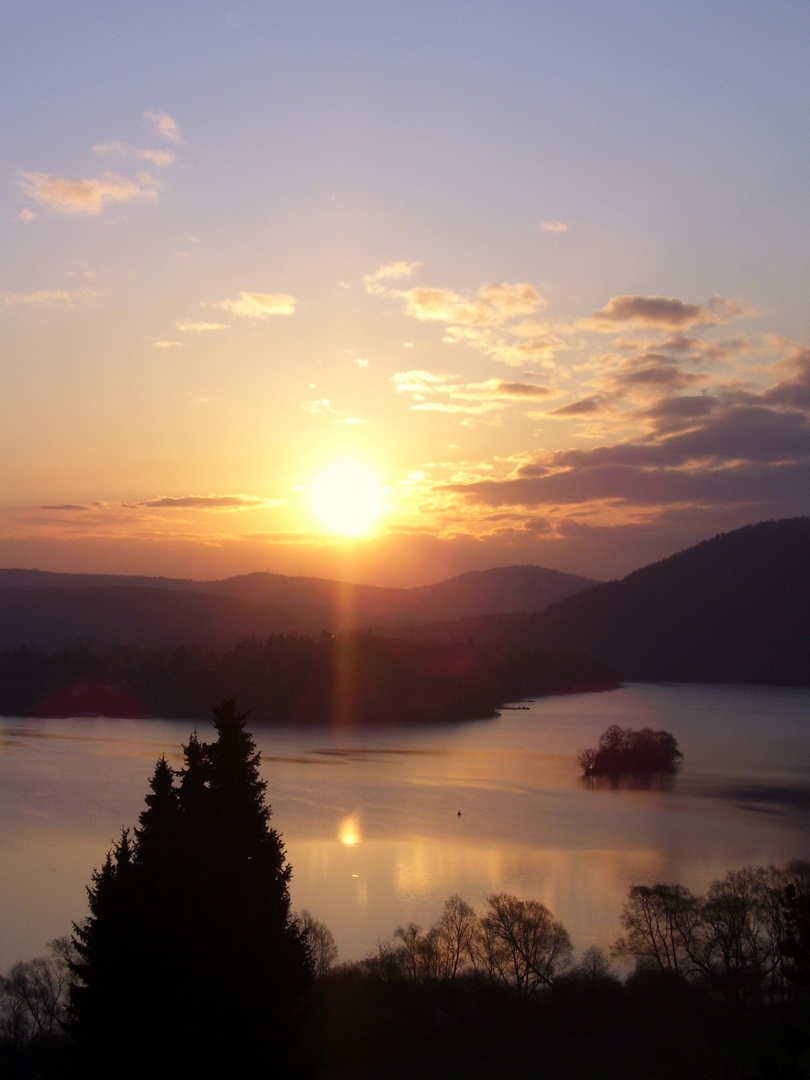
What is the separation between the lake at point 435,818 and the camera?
53.0 ft

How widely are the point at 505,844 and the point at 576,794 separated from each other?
766 centimetres

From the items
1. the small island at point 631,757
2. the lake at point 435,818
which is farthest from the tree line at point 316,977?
the small island at point 631,757

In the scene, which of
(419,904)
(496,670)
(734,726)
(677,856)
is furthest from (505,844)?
(496,670)

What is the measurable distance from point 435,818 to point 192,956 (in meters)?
18.5

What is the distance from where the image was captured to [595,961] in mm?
12039

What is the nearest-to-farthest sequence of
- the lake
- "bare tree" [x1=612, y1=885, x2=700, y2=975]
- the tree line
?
the tree line, "bare tree" [x1=612, y1=885, x2=700, y2=975], the lake

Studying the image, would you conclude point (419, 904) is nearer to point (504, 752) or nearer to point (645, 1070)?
point (645, 1070)

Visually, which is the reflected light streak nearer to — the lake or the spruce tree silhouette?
the lake

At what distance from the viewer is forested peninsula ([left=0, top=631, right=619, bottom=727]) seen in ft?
182

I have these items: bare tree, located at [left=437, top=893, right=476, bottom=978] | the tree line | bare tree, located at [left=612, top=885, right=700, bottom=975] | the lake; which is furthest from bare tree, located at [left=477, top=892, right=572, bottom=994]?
the lake

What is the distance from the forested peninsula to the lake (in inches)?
393

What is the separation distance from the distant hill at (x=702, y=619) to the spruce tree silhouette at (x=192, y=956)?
240 ft

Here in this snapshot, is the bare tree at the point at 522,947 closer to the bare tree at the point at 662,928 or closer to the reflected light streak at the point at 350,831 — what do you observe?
the bare tree at the point at 662,928

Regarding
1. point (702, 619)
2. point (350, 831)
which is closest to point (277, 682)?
point (350, 831)
